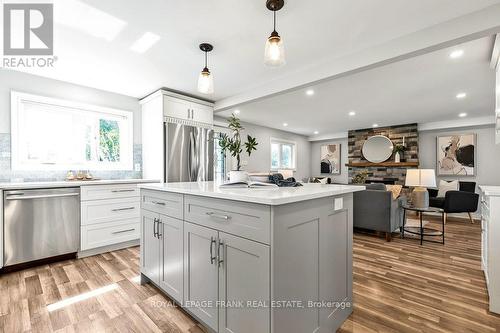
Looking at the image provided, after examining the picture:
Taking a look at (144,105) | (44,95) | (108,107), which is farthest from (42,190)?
(144,105)

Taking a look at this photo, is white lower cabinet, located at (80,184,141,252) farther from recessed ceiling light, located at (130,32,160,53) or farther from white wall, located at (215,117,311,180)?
white wall, located at (215,117,311,180)

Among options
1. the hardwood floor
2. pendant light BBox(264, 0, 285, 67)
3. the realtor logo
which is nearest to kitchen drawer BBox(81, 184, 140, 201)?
the hardwood floor

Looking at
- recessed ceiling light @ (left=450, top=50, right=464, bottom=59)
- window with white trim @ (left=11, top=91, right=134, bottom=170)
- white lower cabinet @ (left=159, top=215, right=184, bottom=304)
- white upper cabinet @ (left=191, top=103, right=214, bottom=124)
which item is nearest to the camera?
white lower cabinet @ (left=159, top=215, right=184, bottom=304)

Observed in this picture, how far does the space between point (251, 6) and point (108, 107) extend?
10.1 feet

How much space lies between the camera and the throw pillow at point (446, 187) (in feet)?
18.1

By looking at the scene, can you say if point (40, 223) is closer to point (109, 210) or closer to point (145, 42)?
point (109, 210)

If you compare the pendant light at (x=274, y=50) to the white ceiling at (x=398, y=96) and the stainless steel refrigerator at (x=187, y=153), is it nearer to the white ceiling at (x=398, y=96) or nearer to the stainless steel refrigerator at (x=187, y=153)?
the white ceiling at (x=398, y=96)

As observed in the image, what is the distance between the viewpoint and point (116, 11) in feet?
6.18

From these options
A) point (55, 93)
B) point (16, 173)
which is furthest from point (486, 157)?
point (16, 173)

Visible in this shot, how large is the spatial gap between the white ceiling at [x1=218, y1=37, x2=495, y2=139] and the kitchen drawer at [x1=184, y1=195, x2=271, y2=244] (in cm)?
279

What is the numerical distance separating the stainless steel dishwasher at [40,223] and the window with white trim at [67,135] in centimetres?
71

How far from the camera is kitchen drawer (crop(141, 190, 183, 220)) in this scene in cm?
176

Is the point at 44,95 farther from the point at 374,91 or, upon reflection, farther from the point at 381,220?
the point at 381,220

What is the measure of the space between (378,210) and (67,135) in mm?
4950
